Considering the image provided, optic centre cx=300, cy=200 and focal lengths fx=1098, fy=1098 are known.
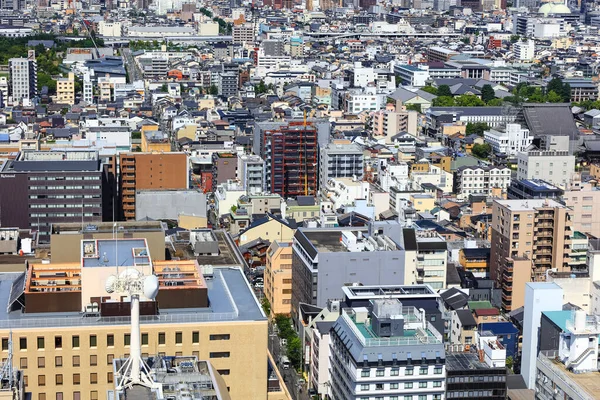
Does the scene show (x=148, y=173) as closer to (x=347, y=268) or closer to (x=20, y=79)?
(x=347, y=268)

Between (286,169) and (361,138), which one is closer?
(286,169)

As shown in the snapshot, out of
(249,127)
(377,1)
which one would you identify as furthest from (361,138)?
(377,1)

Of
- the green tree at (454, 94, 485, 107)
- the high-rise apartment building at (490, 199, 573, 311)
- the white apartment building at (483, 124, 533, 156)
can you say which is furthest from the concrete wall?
the green tree at (454, 94, 485, 107)

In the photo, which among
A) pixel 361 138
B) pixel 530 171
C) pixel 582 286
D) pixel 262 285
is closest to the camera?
pixel 582 286

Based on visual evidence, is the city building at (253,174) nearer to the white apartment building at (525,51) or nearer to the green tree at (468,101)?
the green tree at (468,101)

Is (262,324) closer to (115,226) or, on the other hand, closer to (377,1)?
(115,226)

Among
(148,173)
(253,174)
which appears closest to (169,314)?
(148,173)

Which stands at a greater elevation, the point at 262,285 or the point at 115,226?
the point at 115,226

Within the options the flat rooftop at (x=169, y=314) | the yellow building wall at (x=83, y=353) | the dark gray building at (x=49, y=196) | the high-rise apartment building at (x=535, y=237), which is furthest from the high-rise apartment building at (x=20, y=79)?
the yellow building wall at (x=83, y=353)
